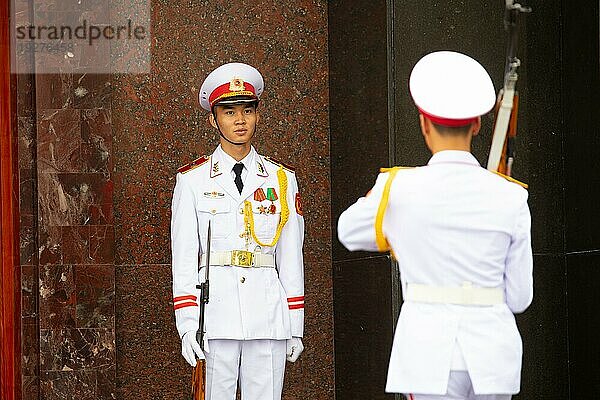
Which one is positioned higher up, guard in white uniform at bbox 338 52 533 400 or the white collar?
the white collar

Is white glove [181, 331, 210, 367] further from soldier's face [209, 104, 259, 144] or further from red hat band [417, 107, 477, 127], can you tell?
red hat band [417, 107, 477, 127]

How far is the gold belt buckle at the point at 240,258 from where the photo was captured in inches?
220

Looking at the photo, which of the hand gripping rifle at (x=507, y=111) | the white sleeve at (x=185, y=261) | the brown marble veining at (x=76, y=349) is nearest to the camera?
the hand gripping rifle at (x=507, y=111)

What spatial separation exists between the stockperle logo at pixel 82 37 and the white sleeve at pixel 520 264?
380 centimetres

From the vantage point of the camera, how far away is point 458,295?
3.88 metres

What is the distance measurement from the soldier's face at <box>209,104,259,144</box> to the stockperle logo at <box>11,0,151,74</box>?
1716 mm

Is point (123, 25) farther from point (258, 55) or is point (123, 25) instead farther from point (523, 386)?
point (523, 386)

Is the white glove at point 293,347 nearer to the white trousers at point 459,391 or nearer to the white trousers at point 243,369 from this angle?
the white trousers at point 243,369

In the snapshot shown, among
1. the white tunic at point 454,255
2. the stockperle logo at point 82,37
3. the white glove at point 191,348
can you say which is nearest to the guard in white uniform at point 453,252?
the white tunic at point 454,255

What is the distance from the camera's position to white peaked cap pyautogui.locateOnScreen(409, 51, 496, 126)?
154 inches

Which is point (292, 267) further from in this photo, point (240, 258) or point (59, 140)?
point (59, 140)

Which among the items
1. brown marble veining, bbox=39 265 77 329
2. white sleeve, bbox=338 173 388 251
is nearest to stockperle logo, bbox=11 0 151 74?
brown marble veining, bbox=39 265 77 329

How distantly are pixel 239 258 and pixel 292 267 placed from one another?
0.26 m

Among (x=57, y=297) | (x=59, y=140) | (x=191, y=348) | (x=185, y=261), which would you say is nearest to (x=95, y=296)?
(x=57, y=297)
